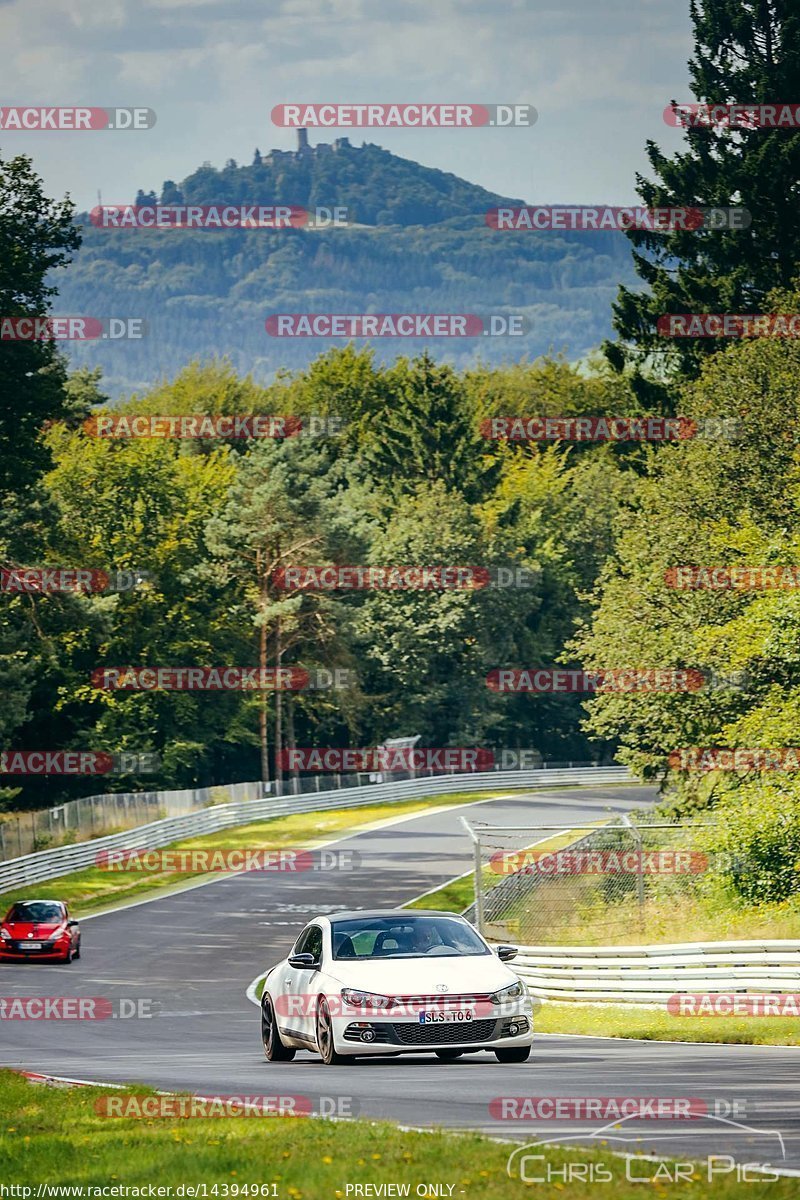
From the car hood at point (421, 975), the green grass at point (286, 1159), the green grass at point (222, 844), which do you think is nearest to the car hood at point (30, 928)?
the green grass at point (222, 844)

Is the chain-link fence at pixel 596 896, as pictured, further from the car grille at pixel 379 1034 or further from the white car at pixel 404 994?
the car grille at pixel 379 1034

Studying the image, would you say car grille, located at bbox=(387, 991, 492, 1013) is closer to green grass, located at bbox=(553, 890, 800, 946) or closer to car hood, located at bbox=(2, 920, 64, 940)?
green grass, located at bbox=(553, 890, 800, 946)

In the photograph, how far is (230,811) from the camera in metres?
67.2

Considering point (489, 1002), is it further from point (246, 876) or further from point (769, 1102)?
point (246, 876)

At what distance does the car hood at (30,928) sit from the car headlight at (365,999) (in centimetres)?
2122

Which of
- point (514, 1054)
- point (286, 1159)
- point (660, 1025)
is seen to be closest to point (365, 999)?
point (514, 1054)

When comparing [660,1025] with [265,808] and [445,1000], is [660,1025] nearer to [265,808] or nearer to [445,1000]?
[445,1000]

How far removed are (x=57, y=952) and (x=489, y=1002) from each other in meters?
21.8

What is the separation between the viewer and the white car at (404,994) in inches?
604

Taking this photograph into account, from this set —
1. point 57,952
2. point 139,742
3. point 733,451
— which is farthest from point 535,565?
point 57,952

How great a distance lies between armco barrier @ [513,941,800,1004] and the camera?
70.3 ft

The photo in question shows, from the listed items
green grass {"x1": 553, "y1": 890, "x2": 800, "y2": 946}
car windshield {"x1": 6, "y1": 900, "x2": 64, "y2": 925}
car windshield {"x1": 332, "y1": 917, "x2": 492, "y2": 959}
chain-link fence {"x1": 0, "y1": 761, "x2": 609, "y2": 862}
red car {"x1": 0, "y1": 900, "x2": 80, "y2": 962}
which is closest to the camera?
car windshield {"x1": 332, "y1": 917, "x2": 492, "y2": 959}

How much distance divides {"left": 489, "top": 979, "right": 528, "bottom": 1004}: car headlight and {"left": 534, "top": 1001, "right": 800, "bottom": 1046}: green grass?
4.05 metres

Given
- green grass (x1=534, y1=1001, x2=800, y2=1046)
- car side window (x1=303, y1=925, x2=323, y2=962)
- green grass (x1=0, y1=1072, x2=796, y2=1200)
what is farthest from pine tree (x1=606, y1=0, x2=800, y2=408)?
green grass (x1=0, y1=1072, x2=796, y2=1200)
